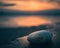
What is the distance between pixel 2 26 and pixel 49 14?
325 centimetres

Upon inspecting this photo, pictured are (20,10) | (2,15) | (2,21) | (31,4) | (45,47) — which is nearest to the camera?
(45,47)

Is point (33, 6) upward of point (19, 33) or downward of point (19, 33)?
upward

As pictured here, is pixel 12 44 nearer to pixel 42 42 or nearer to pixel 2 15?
pixel 42 42

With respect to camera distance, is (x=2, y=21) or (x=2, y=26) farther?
(x=2, y=21)

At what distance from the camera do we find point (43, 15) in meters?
12.1

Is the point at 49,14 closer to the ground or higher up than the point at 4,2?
closer to the ground

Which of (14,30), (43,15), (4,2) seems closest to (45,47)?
(14,30)

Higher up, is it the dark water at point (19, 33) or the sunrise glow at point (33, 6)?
the sunrise glow at point (33, 6)

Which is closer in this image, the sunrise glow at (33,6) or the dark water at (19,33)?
the dark water at (19,33)

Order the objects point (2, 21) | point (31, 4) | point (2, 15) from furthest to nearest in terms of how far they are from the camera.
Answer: point (31, 4) → point (2, 15) → point (2, 21)

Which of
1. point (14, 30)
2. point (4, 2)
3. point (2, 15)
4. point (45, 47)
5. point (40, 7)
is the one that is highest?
point (4, 2)

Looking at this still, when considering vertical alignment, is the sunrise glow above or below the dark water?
above

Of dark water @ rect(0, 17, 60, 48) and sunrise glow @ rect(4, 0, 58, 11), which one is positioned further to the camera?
sunrise glow @ rect(4, 0, 58, 11)

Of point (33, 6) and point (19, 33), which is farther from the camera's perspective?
point (33, 6)
